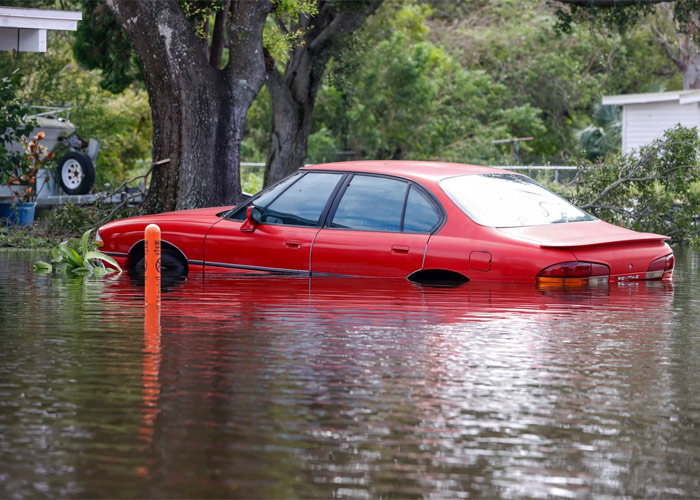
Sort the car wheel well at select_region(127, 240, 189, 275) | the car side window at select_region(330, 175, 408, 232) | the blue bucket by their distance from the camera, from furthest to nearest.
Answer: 1. the blue bucket
2. the car wheel well at select_region(127, 240, 189, 275)
3. the car side window at select_region(330, 175, 408, 232)

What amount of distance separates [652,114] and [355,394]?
3362 centimetres

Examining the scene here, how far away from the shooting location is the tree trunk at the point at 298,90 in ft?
87.2

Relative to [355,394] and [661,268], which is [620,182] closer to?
[661,268]

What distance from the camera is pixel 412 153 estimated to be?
4341cm

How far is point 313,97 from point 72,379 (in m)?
20.9

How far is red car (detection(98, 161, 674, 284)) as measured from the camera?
400 inches

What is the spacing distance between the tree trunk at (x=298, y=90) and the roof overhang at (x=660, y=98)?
12656 mm

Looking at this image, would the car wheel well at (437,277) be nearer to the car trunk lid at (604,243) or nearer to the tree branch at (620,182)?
the car trunk lid at (604,243)

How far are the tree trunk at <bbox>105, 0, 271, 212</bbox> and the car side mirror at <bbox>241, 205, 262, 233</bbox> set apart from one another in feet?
24.3

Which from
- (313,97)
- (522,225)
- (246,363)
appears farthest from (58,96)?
(246,363)

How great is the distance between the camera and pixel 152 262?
9805 mm

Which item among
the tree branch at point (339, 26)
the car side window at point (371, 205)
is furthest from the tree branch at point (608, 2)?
the car side window at point (371, 205)

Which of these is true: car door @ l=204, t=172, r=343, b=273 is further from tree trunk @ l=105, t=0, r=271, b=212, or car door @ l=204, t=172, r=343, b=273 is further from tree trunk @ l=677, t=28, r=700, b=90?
tree trunk @ l=677, t=28, r=700, b=90

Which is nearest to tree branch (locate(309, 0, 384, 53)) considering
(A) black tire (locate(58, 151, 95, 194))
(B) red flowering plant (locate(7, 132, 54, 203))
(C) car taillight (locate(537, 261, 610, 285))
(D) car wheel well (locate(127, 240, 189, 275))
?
(A) black tire (locate(58, 151, 95, 194))
